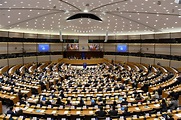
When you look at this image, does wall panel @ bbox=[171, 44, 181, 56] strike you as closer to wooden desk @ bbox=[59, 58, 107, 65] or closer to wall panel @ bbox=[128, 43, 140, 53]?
wall panel @ bbox=[128, 43, 140, 53]

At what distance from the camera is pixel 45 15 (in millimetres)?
24531

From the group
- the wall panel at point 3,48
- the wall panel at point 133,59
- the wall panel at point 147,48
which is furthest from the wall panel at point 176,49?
the wall panel at point 3,48

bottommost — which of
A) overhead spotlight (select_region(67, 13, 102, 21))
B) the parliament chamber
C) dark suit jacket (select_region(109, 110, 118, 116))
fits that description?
dark suit jacket (select_region(109, 110, 118, 116))

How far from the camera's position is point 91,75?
30797 mm

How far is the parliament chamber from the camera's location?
13.9m

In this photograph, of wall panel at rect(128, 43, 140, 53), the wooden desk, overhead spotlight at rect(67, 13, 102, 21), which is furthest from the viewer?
wall panel at rect(128, 43, 140, 53)

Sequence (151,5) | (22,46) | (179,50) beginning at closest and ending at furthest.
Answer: (151,5) → (179,50) → (22,46)

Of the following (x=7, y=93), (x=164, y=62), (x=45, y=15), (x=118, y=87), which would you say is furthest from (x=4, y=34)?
(x=164, y=62)

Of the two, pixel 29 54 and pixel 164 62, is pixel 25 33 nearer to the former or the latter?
pixel 29 54

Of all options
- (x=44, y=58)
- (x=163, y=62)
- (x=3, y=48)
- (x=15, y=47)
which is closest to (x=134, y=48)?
(x=163, y=62)

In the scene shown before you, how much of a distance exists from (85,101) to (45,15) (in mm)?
13423

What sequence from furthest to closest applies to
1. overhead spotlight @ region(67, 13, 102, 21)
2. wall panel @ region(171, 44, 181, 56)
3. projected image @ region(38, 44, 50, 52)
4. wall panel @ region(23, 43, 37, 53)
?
projected image @ region(38, 44, 50, 52)
wall panel @ region(23, 43, 37, 53)
wall panel @ region(171, 44, 181, 56)
overhead spotlight @ region(67, 13, 102, 21)

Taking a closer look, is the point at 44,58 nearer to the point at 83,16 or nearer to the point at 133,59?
the point at 133,59

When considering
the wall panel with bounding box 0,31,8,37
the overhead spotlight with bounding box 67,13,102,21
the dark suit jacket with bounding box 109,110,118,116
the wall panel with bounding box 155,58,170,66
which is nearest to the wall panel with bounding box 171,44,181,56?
the wall panel with bounding box 155,58,170,66
